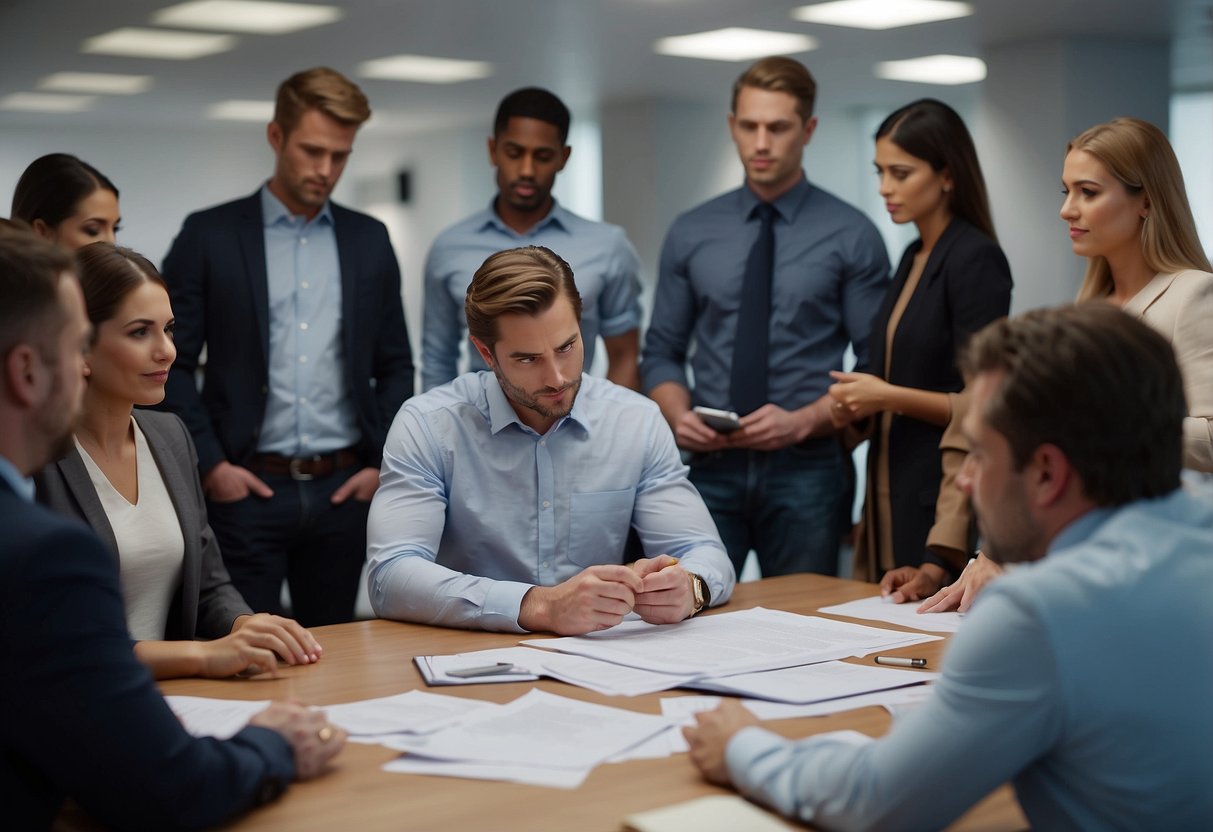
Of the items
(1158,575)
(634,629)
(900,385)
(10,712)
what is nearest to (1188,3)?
(900,385)

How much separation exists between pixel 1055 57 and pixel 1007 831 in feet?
25.4

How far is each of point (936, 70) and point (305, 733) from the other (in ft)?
29.9

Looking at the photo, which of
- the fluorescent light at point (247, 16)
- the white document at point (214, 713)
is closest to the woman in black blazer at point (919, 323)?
the white document at point (214, 713)

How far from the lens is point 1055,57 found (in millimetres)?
8359

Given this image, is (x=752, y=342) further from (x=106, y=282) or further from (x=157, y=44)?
(x=157, y=44)

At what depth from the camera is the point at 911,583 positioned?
2.77m

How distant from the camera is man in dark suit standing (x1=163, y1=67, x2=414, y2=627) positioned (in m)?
3.73

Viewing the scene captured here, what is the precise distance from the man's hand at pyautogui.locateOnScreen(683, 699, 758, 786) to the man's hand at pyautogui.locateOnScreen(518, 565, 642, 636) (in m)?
0.67

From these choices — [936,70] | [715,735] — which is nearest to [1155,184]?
[715,735]

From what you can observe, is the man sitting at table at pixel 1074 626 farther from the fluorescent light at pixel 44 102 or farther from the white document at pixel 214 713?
the fluorescent light at pixel 44 102

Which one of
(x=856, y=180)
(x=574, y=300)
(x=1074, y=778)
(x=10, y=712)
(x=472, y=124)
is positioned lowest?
(x=1074, y=778)

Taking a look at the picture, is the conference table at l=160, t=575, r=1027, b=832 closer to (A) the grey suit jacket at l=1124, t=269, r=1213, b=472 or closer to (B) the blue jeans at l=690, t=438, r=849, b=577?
(A) the grey suit jacket at l=1124, t=269, r=1213, b=472

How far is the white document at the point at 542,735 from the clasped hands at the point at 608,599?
421 millimetres

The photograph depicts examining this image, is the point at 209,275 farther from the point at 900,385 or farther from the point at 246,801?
the point at 246,801
